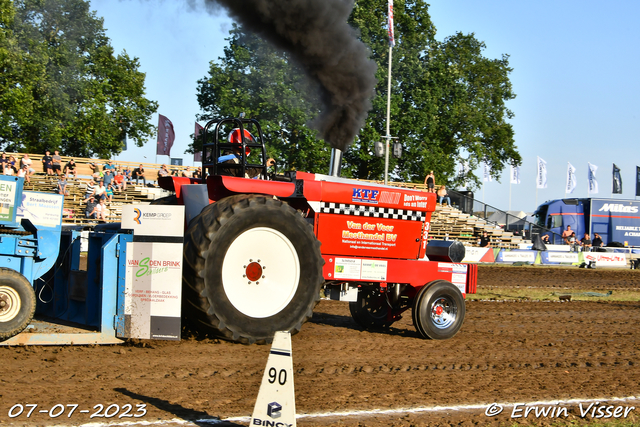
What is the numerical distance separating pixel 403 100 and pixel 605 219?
1341 cm

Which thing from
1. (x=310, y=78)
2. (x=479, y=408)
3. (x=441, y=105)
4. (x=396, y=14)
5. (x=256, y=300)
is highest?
(x=396, y=14)

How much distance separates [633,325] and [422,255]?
13.5 ft

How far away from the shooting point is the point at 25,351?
5.39 m

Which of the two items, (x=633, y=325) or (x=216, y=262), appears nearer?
(x=216, y=262)

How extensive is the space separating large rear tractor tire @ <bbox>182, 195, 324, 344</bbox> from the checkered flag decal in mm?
680

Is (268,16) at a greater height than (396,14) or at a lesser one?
lesser

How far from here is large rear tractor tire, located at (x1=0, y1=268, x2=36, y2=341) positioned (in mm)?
5258

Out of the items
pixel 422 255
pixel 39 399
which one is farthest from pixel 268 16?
Result: pixel 39 399

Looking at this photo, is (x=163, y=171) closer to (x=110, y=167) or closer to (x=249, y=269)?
(x=110, y=167)

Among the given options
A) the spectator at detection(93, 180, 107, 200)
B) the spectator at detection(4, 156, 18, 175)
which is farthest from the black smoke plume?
the spectator at detection(4, 156, 18, 175)

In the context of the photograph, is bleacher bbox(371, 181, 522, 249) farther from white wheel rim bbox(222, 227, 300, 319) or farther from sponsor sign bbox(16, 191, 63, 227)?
sponsor sign bbox(16, 191, 63, 227)

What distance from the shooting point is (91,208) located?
19.4m

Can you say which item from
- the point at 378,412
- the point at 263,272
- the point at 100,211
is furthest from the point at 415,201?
the point at 100,211

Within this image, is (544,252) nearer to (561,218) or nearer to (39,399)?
(561,218)
